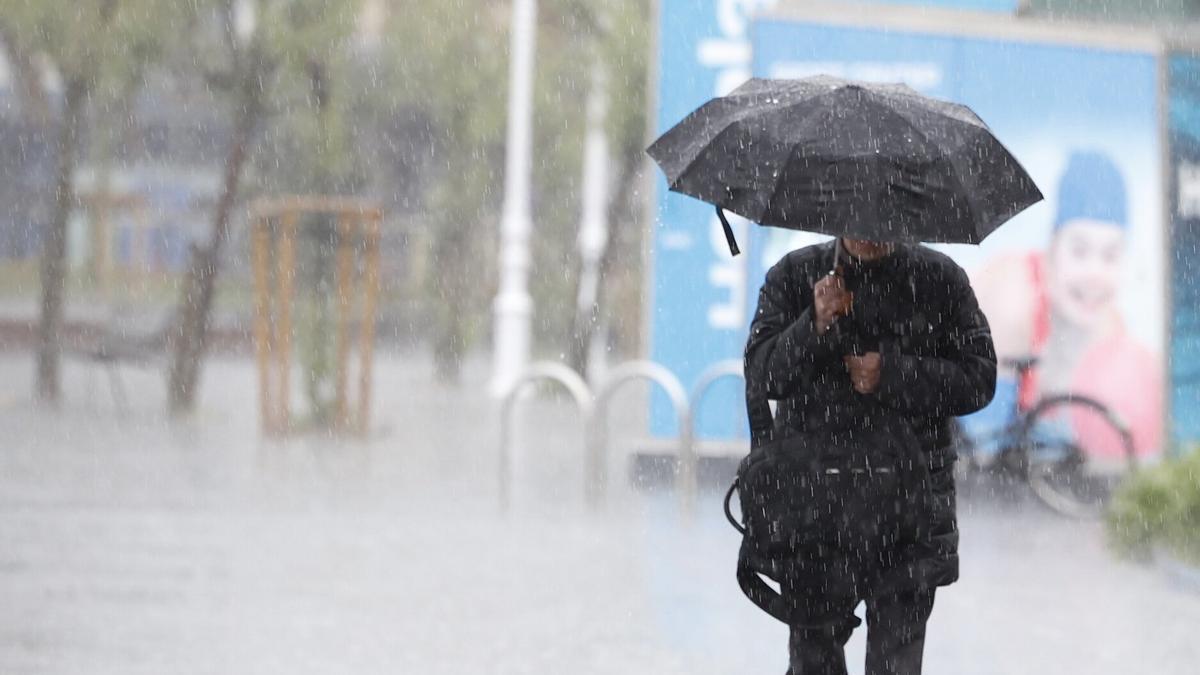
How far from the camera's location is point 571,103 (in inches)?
926

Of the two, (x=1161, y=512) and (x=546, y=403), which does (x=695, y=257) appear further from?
(x=546, y=403)

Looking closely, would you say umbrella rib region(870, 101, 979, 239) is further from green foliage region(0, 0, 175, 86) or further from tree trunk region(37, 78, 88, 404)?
tree trunk region(37, 78, 88, 404)

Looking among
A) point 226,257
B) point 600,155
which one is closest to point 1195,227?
point 600,155

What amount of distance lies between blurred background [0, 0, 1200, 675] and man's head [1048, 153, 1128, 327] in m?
0.02

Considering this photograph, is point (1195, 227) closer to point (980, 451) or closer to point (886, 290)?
point (980, 451)

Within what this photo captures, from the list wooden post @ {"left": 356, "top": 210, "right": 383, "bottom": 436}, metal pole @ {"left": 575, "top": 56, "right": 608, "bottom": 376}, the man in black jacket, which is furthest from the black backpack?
metal pole @ {"left": 575, "top": 56, "right": 608, "bottom": 376}

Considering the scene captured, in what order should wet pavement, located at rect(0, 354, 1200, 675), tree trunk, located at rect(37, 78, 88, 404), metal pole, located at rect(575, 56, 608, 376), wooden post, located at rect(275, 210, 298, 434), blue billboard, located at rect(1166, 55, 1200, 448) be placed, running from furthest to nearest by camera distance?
metal pole, located at rect(575, 56, 608, 376)
tree trunk, located at rect(37, 78, 88, 404)
wooden post, located at rect(275, 210, 298, 434)
blue billboard, located at rect(1166, 55, 1200, 448)
wet pavement, located at rect(0, 354, 1200, 675)

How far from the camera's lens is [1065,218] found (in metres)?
12.1

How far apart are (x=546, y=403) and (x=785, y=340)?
62.3 feet

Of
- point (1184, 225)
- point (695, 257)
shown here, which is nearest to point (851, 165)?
point (695, 257)

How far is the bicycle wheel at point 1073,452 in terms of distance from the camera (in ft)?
38.0

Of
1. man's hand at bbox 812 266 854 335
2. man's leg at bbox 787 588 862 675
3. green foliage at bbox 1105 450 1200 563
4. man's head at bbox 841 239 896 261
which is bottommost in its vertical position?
green foliage at bbox 1105 450 1200 563

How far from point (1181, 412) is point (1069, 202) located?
162 centimetres

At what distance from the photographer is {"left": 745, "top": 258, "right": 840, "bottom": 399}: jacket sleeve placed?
387 cm
